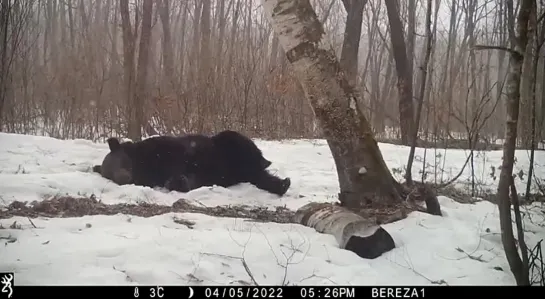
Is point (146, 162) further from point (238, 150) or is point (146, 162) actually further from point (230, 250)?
point (230, 250)

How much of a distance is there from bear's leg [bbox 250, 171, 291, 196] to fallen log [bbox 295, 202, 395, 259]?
1.62 m

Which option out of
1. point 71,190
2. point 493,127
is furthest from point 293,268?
point 493,127

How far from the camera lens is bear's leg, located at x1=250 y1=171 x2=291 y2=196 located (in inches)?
188

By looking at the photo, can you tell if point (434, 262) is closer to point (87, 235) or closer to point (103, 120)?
point (87, 235)

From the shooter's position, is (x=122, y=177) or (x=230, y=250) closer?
(x=230, y=250)

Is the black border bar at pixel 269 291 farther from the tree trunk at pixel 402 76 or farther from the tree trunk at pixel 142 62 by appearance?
the tree trunk at pixel 402 76

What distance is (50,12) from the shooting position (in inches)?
706

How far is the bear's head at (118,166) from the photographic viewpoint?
4977 mm

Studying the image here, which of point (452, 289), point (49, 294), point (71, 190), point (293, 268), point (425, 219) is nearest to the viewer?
point (49, 294)

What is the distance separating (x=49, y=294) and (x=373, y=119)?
10.3m

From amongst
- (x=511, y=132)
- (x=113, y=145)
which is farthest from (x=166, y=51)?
(x=511, y=132)

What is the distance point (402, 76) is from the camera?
9234 millimetres

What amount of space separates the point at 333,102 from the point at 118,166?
2.58m

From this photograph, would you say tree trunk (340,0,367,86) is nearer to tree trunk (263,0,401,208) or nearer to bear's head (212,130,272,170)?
bear's head (212,130,272,170)
